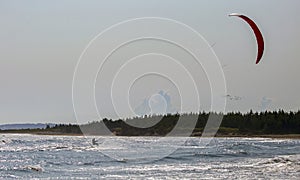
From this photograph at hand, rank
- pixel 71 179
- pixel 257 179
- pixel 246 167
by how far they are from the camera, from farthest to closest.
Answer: pixel 246 167 < pixel 71 179 < pixel 257 179

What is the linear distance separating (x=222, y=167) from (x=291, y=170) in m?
4.24

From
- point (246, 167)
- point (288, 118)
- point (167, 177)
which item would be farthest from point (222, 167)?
point (288, 118)

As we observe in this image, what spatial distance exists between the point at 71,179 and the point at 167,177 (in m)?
4.37

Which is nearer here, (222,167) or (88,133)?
(222,167)

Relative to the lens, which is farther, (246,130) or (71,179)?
(246,130)

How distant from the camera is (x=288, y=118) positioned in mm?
133000

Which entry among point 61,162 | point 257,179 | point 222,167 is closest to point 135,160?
point 61,162

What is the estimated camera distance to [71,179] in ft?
96.2

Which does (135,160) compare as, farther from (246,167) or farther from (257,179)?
(257,179)

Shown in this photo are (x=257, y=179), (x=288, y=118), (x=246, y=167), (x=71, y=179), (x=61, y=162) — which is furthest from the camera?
(x=288, y=118)

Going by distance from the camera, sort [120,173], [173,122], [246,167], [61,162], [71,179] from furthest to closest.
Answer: [173,122]
[61,162]
[246,167]
[120,173]
[71,179]

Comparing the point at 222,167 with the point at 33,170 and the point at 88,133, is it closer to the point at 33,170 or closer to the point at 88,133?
the point at 33,170

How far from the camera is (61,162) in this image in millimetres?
40531

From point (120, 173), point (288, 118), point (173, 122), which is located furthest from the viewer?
point (173, 122)
